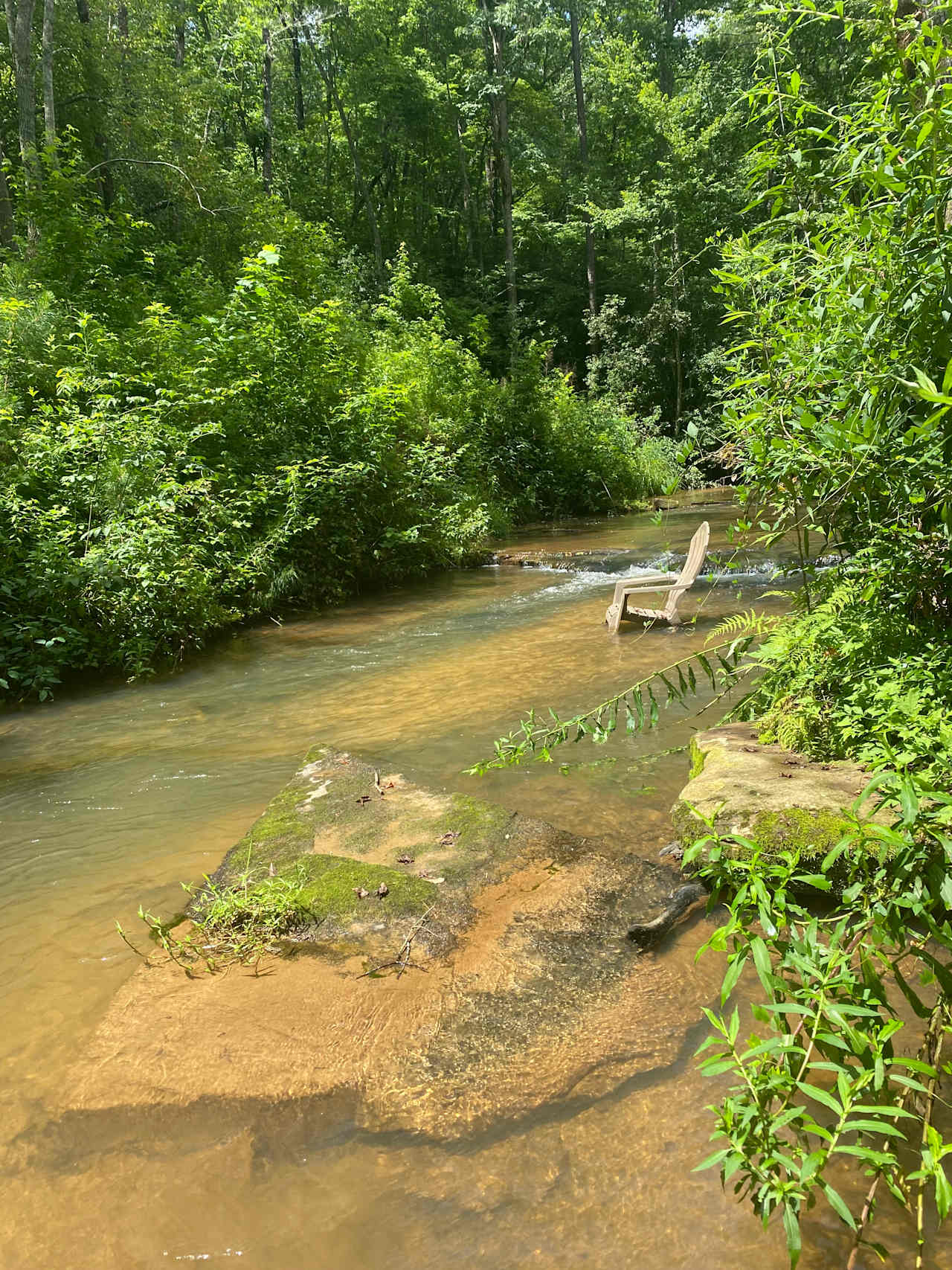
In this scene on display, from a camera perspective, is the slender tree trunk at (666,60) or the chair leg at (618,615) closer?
the chair leg at (618,615)

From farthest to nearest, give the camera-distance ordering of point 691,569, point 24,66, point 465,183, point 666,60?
point 666,60, point 465,183, point 24,66, point 691,569

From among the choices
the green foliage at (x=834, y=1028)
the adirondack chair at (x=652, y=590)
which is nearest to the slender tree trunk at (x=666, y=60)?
the adirondack chair at (x=652, y=590)

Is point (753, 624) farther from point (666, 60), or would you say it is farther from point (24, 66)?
point (666, 60)

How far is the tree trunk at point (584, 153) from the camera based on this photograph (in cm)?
2816

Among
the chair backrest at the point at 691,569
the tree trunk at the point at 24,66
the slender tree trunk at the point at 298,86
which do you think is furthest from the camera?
the slender tree trunk at the point at 298,86

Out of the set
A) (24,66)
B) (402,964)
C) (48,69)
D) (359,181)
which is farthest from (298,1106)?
(359,181)

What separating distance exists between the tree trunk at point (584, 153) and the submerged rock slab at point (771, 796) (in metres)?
27.7

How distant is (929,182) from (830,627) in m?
2.03

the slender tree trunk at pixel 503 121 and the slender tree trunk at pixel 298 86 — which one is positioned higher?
the slender tree trunk at pixel 298 86

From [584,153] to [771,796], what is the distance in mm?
32308

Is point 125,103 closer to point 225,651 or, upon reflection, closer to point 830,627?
point 225,651

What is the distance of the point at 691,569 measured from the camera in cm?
949

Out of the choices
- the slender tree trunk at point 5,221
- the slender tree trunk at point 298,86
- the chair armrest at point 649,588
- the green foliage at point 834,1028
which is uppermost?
the slender tree trunk at point 298,86

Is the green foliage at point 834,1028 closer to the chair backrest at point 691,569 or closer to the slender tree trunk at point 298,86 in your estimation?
the chair backrest at point 691,569
